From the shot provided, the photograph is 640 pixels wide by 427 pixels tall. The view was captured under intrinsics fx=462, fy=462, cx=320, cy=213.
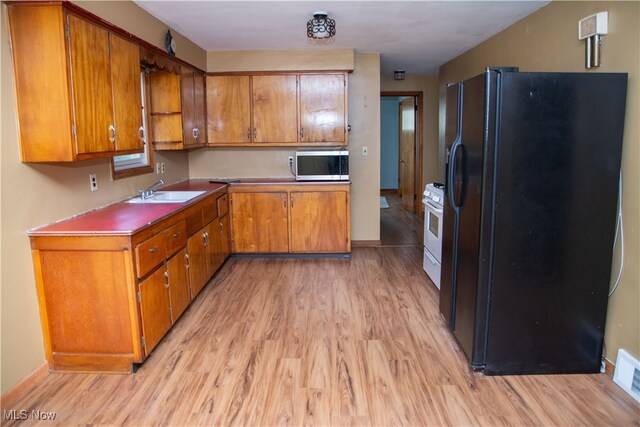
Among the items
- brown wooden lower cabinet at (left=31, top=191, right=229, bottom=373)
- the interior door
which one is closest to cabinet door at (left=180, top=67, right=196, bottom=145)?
brown wooden lower cabinet at (left=31, top=191, right=229, bottom=373)

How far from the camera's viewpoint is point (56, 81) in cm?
242

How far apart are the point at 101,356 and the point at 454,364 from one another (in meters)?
2.08

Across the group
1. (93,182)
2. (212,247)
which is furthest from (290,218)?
(93,182)

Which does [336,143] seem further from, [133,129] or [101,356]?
[101,356]

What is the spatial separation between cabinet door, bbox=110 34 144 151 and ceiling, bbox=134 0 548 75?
0.53 metres

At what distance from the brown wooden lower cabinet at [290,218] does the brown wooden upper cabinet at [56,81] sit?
2.41 m

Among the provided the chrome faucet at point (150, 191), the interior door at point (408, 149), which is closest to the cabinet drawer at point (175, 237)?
the chrome faucet at point (150, 191)

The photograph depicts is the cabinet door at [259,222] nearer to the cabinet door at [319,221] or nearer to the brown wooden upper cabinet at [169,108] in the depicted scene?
the cabinet door at [319,221]

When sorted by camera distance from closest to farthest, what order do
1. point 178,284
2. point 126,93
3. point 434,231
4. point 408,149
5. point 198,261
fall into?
point 126,93 < point 178,284 < point 198,261 < point 434,231 < point 408,149

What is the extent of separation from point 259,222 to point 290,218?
34 cm

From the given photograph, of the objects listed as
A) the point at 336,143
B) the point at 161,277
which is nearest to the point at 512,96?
the point at 161,277

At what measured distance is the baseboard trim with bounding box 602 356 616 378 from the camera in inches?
101

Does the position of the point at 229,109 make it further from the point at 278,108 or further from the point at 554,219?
the point at 554,219

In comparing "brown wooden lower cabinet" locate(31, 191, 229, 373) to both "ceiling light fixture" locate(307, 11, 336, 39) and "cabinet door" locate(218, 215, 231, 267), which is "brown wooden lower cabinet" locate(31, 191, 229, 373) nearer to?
"cabinet door" locate(218, 215, 231, 267)
